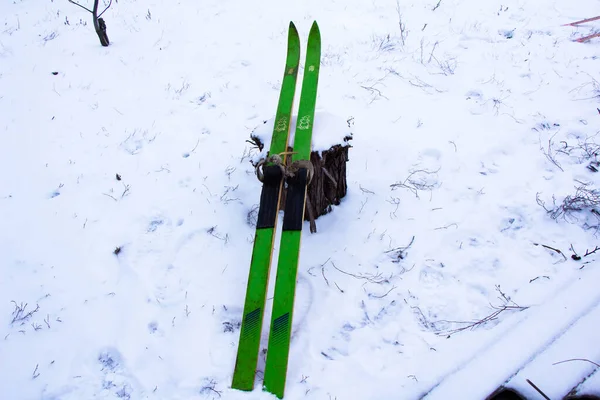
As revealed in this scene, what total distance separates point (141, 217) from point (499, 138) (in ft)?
10.4

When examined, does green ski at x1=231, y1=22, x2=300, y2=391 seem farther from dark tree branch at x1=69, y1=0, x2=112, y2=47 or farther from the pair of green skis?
dark tree branch at x1=69, y1=0, x2=112, y2=47

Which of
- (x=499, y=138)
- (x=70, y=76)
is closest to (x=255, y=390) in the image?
(x=499, y=138)

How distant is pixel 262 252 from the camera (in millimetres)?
2422

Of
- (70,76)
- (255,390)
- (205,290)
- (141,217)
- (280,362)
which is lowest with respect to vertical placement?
(255,390)

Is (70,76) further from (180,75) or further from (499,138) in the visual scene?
(499,138)

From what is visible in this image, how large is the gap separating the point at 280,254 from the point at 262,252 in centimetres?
12

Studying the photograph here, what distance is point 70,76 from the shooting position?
4.78m

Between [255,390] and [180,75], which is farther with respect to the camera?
[180,75]

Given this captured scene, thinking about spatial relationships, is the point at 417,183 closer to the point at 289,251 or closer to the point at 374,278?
the point at 374,278

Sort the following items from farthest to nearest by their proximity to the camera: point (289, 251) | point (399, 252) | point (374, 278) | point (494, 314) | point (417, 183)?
point (417, 183)
point (399, 252)
point (374, 278)
point (289, 251)
point (494, 314)

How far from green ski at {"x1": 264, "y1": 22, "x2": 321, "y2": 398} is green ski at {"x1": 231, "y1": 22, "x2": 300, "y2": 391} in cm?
7

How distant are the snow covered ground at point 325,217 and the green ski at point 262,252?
0.13m

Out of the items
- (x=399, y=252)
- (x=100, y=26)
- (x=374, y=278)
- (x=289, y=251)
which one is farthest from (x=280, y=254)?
(x=100, y=26)

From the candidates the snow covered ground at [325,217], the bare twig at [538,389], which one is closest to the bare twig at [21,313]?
the snow covered ground at [325,217]
